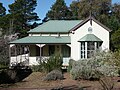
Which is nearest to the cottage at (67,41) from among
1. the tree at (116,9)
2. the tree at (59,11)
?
the tree at (116,9)

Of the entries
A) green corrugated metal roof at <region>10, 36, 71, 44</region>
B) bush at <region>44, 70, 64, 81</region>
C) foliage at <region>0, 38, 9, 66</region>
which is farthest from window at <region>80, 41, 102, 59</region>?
foliage at <region>0, 38, 9, 66</region>

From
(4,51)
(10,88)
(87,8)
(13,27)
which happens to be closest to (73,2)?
(87,8)

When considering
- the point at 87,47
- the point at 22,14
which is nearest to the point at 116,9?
the point at 22,14

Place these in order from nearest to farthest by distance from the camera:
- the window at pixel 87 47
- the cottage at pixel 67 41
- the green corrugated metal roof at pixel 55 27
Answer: the window at pixel 87 47 < the cottage at pixel 67 41 < the green corrugated metal roof at pixel 55 27

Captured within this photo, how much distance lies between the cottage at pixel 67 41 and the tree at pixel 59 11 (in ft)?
144

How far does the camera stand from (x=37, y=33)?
37.8 meters

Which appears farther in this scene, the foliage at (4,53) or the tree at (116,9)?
the tree at (116,9)

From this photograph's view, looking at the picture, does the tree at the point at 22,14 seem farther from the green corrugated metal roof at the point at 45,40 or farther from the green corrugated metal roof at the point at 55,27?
the green corrugated metal roof at the point at 45,40

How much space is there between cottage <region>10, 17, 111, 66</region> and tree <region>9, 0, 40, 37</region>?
31.4 meters

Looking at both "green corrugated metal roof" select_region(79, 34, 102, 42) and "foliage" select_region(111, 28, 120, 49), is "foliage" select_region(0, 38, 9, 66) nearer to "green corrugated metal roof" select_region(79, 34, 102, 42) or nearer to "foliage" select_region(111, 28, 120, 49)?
"green corrugated metal roof" select_region(79, 34, 102, 42)

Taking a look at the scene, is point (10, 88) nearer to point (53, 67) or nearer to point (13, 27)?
point (53, 67)

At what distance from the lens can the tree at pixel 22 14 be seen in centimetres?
7039

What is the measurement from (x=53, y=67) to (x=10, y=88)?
827 cm

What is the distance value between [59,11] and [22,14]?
12.6 metres
